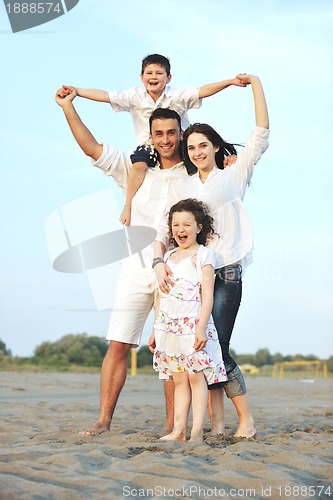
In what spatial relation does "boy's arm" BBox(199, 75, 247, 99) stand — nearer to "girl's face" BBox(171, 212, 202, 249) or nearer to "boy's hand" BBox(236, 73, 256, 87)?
"boy's hand" BBox(236, 73, 256, 87)

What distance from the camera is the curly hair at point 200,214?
4258 millimetres

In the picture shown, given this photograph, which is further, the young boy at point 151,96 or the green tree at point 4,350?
the green tree at point 4,350

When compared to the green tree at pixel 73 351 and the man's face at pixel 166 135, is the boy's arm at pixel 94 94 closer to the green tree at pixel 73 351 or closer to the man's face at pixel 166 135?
the man's face at pixel 166 135

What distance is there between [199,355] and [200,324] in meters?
0.18

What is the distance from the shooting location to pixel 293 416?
6.90 meters

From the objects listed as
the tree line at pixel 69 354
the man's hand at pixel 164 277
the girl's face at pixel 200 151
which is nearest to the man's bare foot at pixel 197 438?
the man's hand at pixel 164 277

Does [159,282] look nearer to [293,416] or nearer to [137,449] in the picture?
[137,449]

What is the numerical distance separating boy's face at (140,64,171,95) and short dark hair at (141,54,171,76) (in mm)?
33

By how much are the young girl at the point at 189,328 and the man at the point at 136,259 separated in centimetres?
39

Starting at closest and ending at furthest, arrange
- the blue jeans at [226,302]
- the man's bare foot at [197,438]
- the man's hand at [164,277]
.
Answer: the man's bare foot at [197,438]
the man's hand at [164,277]
the blue jeans at [226,302]

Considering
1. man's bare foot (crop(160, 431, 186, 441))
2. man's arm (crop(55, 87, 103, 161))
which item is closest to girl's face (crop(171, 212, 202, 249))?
man's arm (crop(55, 87, 103, 161))

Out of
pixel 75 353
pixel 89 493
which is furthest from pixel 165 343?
pixel 75 353

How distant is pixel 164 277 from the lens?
4234 mm

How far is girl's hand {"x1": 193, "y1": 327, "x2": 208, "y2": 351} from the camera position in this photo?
4039mm
